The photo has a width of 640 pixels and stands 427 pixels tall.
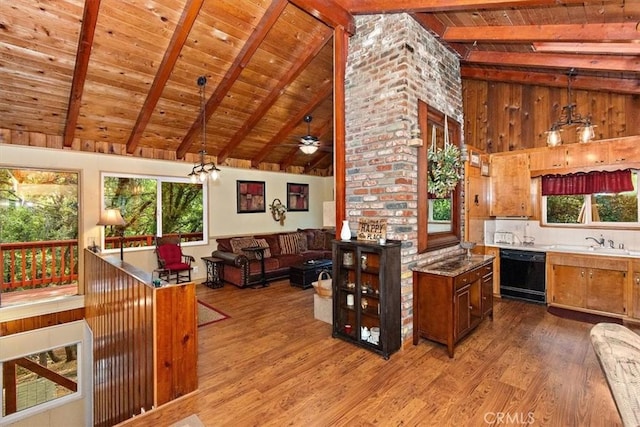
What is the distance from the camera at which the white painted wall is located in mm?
4871

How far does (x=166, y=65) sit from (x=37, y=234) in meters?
3.84

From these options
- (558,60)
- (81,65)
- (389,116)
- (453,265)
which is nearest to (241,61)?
(81,65)

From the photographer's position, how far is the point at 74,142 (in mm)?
5094

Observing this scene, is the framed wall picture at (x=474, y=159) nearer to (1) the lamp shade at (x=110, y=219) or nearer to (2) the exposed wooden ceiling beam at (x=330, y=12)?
(2) the exposed wooden ceiling beam at (x=330, y=12)

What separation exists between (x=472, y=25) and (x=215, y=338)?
485 cm

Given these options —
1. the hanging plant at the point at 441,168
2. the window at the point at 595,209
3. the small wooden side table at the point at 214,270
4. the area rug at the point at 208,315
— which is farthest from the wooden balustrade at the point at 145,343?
the window at the point at 595,209

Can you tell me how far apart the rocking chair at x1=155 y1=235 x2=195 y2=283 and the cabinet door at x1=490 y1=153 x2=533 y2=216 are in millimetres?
5799

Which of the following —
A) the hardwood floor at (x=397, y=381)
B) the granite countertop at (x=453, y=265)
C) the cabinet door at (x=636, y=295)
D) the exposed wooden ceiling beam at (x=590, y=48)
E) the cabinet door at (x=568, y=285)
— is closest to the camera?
the hardwood floor at (x=397, y=381)

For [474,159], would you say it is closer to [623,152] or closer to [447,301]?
[623,152]

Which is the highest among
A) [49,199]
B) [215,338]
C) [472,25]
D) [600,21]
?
[472,25]

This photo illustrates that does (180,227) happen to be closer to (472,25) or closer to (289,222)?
(289,222)

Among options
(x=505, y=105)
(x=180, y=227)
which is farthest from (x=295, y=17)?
(x=180, y=227)

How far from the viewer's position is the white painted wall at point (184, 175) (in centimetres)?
487

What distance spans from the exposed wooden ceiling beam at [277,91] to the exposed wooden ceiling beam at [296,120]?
79 centimetres
